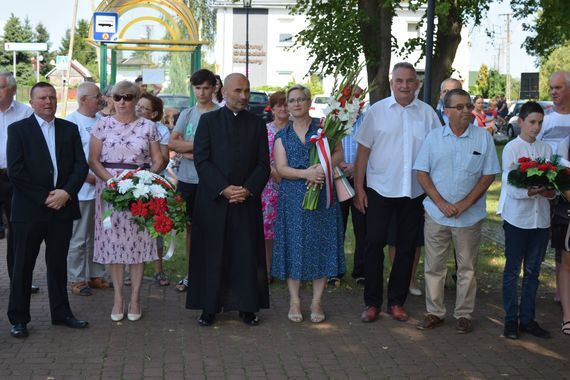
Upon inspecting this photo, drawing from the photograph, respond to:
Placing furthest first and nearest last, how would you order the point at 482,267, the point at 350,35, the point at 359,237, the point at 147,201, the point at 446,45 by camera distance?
the point at 350,35 → the point at 446,45 → the point at 482,267 → the point at 359,237 → the point at 147,201

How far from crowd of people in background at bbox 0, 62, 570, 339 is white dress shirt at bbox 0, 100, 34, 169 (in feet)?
0.32

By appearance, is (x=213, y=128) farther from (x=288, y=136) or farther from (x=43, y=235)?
(x=43, y=235)

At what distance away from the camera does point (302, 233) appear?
7.97 metres

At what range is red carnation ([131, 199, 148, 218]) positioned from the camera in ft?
24.8

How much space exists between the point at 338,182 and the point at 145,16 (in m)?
12.1

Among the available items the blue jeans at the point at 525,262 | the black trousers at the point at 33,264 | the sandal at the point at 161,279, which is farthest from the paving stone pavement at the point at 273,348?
the sandal at the point at 161,279

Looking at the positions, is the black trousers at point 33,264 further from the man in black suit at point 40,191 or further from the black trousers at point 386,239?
the black trousers at point 386,239

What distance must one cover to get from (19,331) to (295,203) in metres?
2.56

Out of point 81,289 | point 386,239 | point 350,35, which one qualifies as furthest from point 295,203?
point 350,35

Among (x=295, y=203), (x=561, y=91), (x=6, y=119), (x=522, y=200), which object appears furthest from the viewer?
(x=6, y=119)

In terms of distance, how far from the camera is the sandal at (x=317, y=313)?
799 cm

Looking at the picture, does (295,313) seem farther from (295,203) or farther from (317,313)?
(295,203)

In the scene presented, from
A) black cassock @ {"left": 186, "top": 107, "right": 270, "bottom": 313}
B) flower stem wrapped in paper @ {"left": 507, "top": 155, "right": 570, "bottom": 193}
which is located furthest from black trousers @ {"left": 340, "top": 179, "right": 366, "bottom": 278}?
flower stem wrapped in paper @ {"left": 507, "top": 155, "right": 570, "bottom": 193}

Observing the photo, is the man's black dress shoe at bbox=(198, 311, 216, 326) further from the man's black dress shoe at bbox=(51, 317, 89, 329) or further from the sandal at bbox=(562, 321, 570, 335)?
the sandal at bbox=(562, 321, 570, 335)
